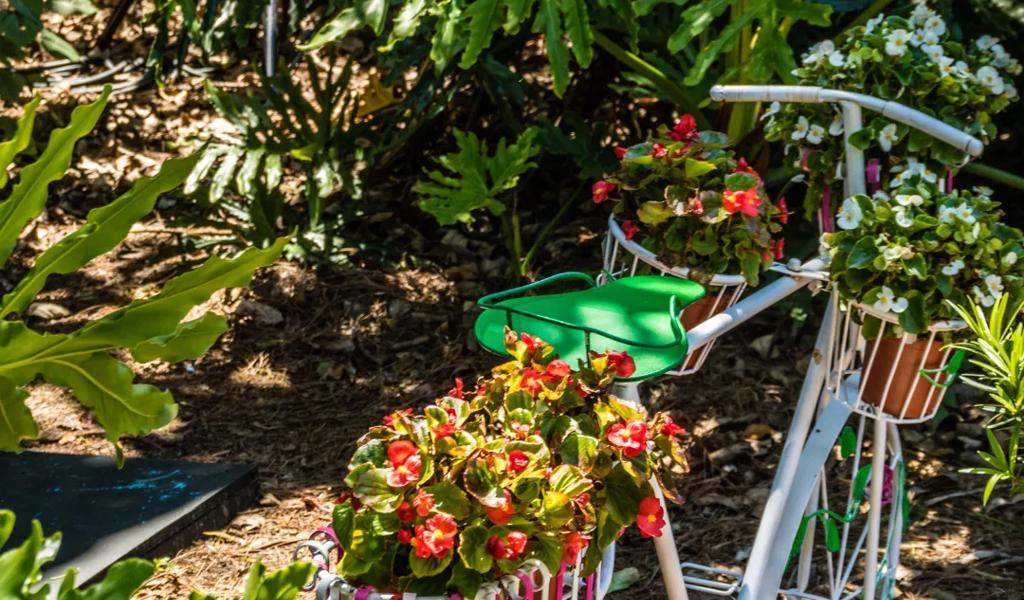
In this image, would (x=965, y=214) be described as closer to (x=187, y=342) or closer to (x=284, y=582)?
(x=187, y=342)

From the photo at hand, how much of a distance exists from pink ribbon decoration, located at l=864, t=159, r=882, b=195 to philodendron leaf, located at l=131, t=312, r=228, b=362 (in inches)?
44.6

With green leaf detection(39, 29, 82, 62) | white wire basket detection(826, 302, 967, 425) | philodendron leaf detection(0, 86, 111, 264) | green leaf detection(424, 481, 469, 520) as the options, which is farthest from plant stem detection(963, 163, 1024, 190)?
green leaf detection(39, 29, 82, 62)

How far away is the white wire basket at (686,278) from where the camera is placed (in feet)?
6.41

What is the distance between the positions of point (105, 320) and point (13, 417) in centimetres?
19

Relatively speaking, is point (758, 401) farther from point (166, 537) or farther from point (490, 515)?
point (490, 515)

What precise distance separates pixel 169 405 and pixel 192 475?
1712mm

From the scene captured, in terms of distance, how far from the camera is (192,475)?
3.04 m

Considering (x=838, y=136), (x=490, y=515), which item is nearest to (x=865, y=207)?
(x=838, y=136)

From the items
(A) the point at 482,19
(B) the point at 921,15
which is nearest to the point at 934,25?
(B) the point at 921,15

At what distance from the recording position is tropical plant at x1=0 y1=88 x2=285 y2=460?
138 cm

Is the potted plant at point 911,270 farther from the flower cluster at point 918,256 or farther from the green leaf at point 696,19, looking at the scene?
the green leaf at point 696,19

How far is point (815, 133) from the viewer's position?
6.85 ft

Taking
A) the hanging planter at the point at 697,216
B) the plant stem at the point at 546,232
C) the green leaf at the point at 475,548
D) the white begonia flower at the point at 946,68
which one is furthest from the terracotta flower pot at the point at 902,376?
the plant stem at the point at 546,232

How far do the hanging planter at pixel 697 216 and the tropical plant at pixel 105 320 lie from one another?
2.40ft
